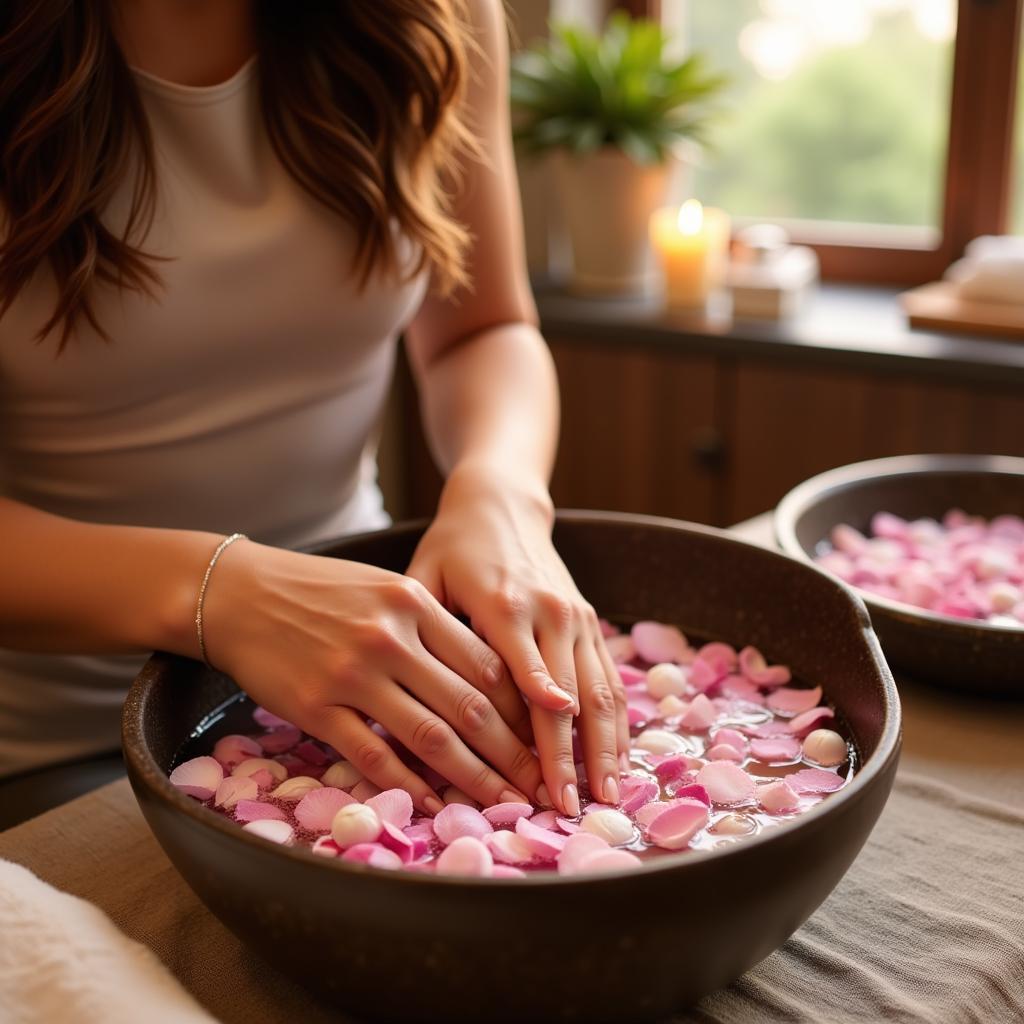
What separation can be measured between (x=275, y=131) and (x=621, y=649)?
55cm

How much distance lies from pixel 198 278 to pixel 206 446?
163 mm

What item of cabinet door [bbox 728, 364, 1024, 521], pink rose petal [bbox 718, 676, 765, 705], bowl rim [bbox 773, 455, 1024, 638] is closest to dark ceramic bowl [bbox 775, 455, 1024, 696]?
bowl rim [bbox 773, 455, 1024, 638]

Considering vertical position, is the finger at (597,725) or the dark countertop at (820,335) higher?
the finger at (597,725)

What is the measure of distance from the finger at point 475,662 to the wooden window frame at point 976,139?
1985 mm

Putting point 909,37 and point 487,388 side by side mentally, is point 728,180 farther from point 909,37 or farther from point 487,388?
point 487,388

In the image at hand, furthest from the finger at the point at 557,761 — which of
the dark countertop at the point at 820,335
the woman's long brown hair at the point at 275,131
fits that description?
the dark countertop at the point at 820,335

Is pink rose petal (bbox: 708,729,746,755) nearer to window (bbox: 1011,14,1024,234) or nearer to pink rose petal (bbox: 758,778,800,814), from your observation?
pink rose petal (bbox: 758,778,800,814)

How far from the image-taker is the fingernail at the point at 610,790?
2.36 feet

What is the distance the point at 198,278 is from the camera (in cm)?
102

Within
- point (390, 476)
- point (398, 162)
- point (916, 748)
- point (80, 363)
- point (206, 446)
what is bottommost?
point (390, 476)

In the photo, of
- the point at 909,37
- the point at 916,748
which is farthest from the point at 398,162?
the point at 909,37

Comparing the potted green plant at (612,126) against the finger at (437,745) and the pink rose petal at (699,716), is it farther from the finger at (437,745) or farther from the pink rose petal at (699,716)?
the finger at (437,745)

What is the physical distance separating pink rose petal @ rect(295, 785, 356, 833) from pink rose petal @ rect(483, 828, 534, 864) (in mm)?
90

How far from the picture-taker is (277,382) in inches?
Result: 44.7
